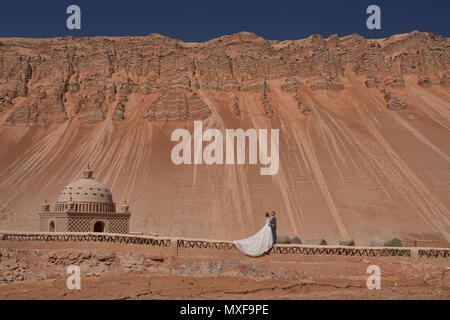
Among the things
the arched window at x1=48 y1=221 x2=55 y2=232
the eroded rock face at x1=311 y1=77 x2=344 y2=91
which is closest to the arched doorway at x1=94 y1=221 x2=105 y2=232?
the arched window at x1=48 y1=221 x2=55 y2=232

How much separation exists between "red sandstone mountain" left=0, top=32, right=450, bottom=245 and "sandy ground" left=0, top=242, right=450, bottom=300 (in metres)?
18.8

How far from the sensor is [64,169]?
45375 millimetres

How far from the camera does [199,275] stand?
16.5m

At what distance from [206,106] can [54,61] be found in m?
21.8

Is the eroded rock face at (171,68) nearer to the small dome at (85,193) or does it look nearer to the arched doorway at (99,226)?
the small dome at (85,193)

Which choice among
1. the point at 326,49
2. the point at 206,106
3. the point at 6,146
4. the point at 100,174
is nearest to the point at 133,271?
the point at 100,174

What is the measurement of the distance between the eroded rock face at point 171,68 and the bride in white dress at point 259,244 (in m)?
35.5

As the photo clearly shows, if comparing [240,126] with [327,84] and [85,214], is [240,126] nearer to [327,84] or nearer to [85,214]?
[327,84]

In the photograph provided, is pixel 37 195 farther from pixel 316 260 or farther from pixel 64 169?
pixel 316 260

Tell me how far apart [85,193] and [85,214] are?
1166mm

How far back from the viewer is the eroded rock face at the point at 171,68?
→ 5509 centimetres

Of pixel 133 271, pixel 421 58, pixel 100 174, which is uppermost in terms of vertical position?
pixel 421 58

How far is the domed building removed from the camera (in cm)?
2211

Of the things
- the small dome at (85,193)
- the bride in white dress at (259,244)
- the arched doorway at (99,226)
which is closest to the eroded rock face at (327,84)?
the small dome at (85,193)
